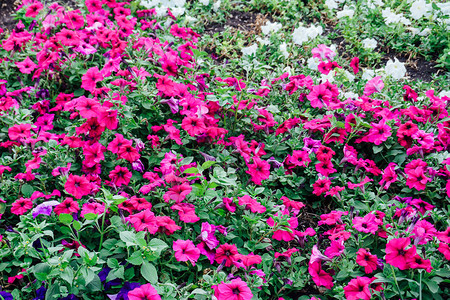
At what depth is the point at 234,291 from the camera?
1993 millimetres

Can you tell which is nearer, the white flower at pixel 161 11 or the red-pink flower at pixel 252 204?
the red-pink flower at pixel 252 204

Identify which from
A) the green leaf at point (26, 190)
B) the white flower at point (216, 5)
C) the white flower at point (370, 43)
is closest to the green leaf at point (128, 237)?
the green leaf at point (26, 190)

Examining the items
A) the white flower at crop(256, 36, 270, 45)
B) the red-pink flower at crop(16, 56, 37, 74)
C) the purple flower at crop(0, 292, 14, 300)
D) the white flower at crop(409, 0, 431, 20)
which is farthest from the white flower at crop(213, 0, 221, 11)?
the purple flower at crop(0, 292, 14, 300)

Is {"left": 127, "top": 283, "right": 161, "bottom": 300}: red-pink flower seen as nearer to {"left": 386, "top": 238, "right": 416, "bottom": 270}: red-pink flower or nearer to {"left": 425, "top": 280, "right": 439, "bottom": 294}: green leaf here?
{"left": 386, "top": 238, "right": 416, "bottom": 270}: red-pink flower

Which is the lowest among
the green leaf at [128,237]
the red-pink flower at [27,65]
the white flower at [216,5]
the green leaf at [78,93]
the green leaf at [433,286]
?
the green leaf at [433,286]

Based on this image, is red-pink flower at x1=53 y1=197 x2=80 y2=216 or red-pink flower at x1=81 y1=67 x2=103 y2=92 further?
red-pink flower at x1=81 y1=67 x2=103 y2=92

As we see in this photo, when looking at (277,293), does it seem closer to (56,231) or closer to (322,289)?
(322,289)

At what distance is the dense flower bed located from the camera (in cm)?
215

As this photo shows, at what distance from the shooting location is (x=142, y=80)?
121 inches

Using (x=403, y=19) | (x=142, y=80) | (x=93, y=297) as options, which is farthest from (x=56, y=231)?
(x=403, y=19)

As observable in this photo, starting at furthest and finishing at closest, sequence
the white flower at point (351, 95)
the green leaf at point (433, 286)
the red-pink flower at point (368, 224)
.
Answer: the white flower at point (351, 95), the red-pink flower at point (368, 224), the green leaf at point (433, 286)

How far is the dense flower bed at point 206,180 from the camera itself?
7.04 ft

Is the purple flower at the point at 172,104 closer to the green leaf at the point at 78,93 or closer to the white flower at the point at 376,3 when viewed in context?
the green leaf at the point at 78,93

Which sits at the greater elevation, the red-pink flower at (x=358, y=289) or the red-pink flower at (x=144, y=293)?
the red-pink flower at (x=144, y=293)
